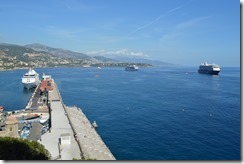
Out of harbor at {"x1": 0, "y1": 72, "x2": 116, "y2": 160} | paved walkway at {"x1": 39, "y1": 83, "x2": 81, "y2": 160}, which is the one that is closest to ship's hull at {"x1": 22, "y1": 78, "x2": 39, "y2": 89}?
harbor at {"x1": 0, "y1": 72, "x2": 116, "y2": 160}

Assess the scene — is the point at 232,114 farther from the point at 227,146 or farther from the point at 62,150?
the point at 62,150

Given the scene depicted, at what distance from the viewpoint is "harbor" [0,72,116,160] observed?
18.1 meters

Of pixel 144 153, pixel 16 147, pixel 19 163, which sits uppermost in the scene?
pixel 19 163

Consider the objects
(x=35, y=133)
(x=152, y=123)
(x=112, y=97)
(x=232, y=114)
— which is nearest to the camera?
(x=35, y=133)

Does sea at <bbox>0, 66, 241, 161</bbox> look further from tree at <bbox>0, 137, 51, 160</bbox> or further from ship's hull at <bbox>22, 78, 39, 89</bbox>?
ship's hull at <bbox>22, 78, 39, 89</bbox>

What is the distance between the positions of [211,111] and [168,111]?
530 cm

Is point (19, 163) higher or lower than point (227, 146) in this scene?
higher

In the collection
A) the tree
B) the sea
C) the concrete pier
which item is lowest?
the sea

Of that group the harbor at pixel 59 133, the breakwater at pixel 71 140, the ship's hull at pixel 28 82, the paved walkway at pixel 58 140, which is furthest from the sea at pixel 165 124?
the ship's hull at pixel 28 82

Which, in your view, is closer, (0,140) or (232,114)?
(0,140)

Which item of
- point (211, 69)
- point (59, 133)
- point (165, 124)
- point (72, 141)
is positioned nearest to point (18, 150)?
point (72, 141)

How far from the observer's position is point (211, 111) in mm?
35688

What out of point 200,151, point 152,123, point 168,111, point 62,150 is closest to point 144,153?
point 200,151

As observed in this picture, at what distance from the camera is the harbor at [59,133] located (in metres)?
18.1
